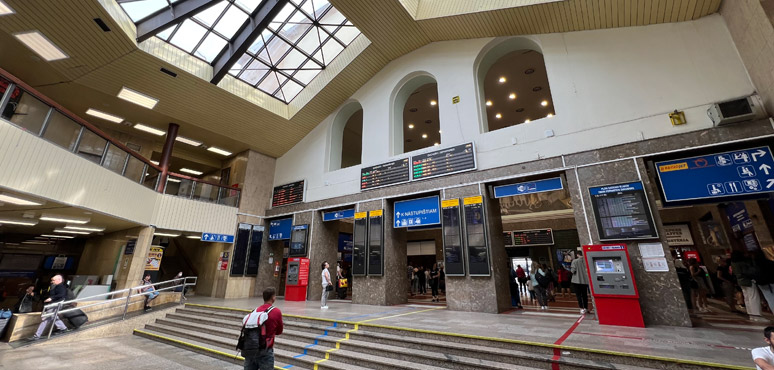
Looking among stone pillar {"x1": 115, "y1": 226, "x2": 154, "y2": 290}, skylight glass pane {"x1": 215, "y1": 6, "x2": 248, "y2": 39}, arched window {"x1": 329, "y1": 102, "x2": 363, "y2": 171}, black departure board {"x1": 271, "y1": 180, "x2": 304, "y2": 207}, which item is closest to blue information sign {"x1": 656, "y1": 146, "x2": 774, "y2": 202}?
arched window {"x1": 329, "y1": 102, "x2": 363, "y2": 171}

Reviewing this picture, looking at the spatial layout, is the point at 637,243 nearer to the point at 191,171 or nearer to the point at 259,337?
the point at 259,337

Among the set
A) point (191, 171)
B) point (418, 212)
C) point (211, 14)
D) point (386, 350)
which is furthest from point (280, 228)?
point (386, 350)

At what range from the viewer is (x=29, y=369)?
4.78 meters

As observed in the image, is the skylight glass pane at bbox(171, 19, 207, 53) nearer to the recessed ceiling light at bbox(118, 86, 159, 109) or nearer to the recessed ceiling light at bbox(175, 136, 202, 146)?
the recessed ceiling light at bbox(118, 86, 159, 109)

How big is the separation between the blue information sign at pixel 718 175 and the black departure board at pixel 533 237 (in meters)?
8.46

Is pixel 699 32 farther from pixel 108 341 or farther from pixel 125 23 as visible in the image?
pixel 108 341

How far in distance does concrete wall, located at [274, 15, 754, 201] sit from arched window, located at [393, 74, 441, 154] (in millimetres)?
471

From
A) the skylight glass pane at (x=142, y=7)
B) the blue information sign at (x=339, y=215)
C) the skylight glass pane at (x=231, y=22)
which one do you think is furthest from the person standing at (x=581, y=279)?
the skylight glass pane at (x=142, y=7)

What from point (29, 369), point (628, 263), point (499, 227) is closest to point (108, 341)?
point (29, 369)

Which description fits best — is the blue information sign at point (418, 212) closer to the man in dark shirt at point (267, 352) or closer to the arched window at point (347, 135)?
the arched window at point (347, 135)

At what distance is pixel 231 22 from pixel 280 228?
7880mm

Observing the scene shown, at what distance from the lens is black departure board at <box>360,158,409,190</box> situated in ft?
32.3

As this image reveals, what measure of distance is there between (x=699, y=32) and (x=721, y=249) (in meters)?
8.59

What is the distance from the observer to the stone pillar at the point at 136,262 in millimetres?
9914
